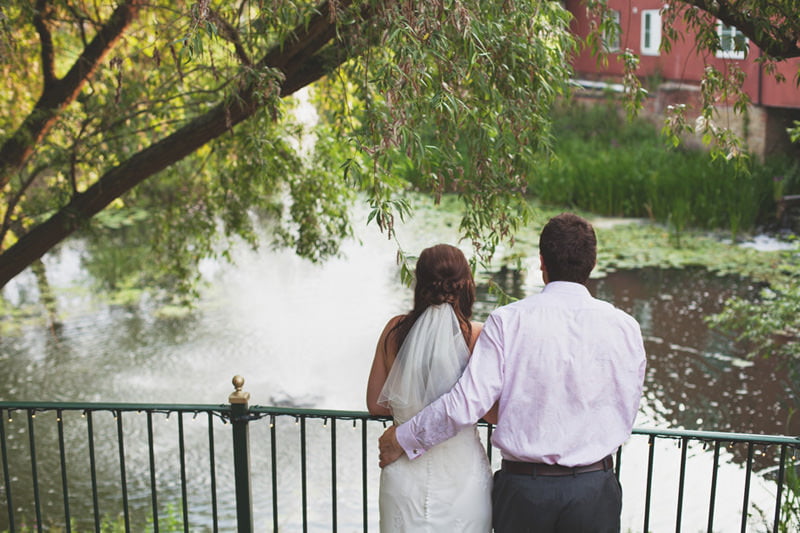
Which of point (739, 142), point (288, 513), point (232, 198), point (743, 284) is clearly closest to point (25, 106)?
point (232, 198)

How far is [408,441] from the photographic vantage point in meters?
2.72

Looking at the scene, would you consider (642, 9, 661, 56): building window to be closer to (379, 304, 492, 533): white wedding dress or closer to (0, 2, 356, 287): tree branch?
(0, 2, 356, 287): tree branch

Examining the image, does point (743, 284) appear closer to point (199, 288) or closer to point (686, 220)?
point (686, 220)

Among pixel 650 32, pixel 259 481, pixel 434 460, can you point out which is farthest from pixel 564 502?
pixel 650 32

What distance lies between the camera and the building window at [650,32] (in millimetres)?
20594

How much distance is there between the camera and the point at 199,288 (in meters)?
13.0

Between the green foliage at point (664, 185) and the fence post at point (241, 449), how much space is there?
32.4 feet

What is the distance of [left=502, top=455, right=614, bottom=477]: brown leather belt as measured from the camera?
101 inches

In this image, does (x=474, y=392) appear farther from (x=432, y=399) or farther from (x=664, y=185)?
(x=664, y=185)

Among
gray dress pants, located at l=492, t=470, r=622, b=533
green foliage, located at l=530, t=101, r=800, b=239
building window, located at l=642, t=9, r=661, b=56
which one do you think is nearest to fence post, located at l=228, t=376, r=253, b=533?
gray dress pants, located at l=492, t=470, r=622, b=533

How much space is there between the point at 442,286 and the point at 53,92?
500cm

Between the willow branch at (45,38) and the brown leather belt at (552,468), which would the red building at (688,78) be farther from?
the brown leather belt at (552,468)

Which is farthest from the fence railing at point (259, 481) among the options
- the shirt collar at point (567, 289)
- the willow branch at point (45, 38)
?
the shirt collar at point (567, 289)

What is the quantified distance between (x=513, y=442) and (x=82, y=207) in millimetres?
4321
